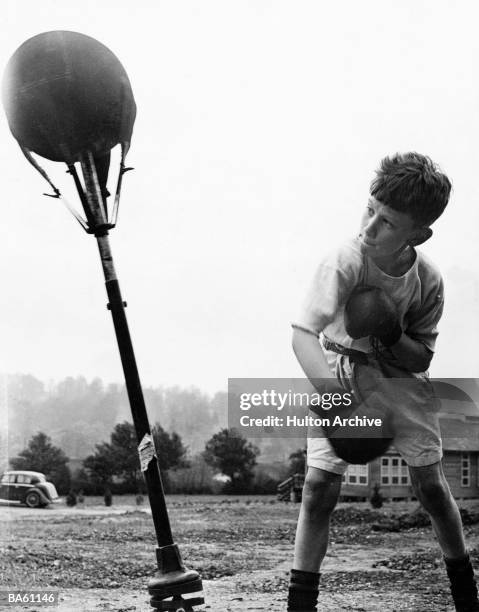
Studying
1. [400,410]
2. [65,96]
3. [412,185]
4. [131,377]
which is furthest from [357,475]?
[65,96]

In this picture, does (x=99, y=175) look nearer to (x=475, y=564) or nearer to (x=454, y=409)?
(x=454, y=409)

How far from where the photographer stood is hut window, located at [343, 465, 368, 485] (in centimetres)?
376

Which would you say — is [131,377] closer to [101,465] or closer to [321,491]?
[321,491]

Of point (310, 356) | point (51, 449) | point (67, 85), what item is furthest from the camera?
point (51, 449)

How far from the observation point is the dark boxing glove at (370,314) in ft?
8.74

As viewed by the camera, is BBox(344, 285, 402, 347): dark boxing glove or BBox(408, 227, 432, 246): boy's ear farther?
BBox(408, 227, 432, 246): boy's ear

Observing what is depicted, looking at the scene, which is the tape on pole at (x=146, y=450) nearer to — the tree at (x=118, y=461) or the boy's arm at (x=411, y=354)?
the boy's arm at (x=411, y=354)

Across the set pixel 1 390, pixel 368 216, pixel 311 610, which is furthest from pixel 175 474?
pixel 368 216

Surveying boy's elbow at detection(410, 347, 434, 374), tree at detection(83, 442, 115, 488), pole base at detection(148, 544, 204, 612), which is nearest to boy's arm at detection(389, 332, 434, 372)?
boy's elbow at detection(410, 347, 434, 374)

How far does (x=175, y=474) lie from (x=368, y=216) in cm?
263

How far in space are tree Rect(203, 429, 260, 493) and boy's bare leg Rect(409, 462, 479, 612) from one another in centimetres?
181

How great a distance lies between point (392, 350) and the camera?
282 centimetres

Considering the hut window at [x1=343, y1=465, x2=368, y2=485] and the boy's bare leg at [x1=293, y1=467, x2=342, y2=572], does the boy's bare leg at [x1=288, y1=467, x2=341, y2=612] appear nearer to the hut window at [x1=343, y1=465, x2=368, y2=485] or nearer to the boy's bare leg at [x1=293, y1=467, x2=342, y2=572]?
the boy's bare leg at [x1=293, y1=467, x2=342, y2=572]

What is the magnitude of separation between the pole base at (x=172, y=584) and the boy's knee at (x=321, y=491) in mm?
468
